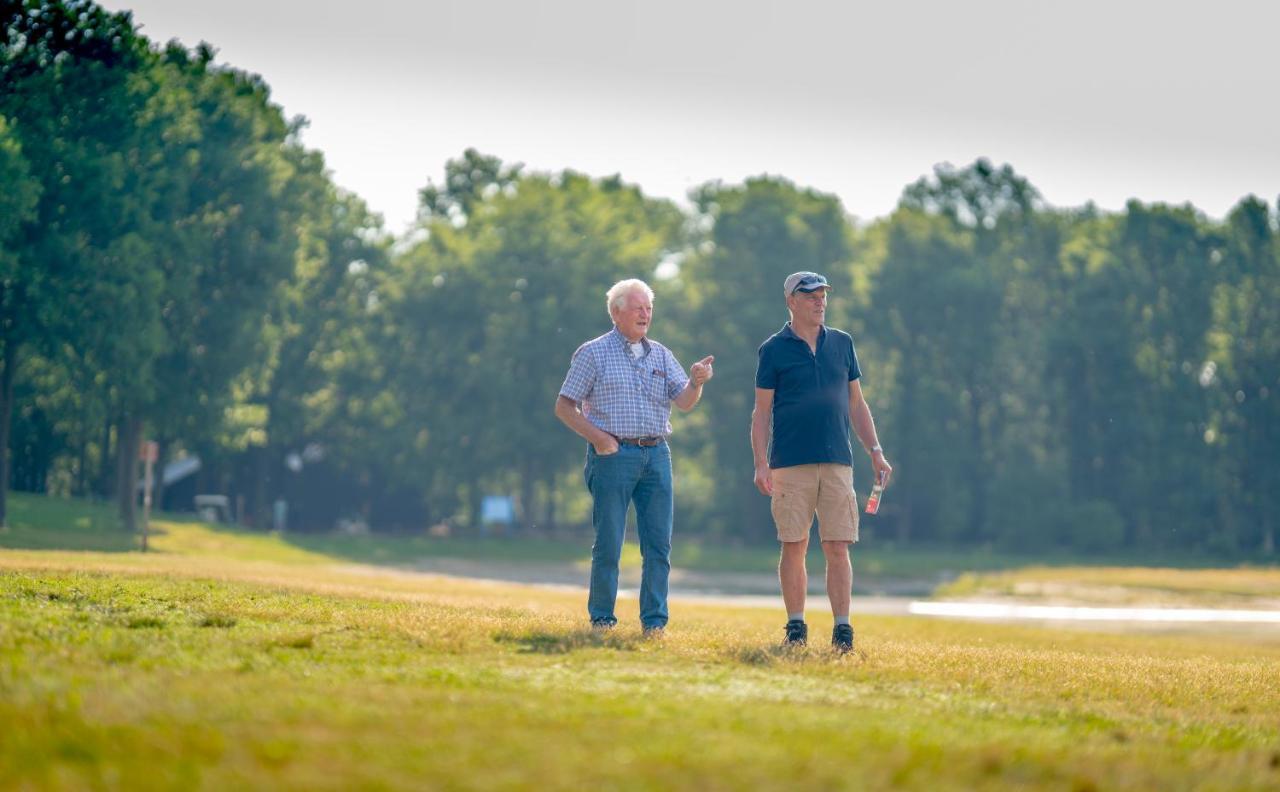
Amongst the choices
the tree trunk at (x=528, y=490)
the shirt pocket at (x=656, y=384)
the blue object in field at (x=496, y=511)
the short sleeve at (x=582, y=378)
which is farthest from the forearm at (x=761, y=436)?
the blue object in field at (x=496, y=511)

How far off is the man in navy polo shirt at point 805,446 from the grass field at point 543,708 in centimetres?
63

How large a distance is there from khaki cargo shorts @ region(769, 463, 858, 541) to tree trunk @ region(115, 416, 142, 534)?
3866 cm

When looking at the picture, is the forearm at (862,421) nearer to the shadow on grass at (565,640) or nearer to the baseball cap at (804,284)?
the baseball cap at (804,284)

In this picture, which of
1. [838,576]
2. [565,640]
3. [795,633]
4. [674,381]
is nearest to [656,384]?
[674,381]

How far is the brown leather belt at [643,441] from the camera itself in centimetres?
1116

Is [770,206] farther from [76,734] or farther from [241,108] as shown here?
[76,734]

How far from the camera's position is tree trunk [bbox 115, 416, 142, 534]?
4712 centimetres

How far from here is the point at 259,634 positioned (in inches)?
363

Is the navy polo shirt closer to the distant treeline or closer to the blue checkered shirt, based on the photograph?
the blue checkered shirt

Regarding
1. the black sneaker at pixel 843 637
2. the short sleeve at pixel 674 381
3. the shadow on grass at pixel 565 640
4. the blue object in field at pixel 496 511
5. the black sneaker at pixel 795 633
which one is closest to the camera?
the shadow on grass at pixel 565 640

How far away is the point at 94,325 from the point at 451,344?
102ft

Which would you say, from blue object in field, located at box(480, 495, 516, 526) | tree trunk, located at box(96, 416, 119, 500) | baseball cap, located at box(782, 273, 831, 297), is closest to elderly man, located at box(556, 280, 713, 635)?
baseball cap, located at box(782, 273, 831, 297)

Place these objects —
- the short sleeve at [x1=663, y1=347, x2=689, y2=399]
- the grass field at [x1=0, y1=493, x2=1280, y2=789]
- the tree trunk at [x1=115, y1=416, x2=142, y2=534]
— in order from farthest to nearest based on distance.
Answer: the tree trunk at [x1=115, y1=416, x2=142, y2=534]
the short sleeve at [x1=663, y1=347, x2=689, y2=399]
the grass field at [x1=0, y1=493, x2=1280, y2=789]

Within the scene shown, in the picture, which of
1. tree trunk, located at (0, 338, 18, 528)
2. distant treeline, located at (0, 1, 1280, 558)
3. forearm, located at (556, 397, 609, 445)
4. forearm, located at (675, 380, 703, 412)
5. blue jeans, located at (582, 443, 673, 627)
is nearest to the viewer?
forearm, located at (556, 397, 609, 445)
